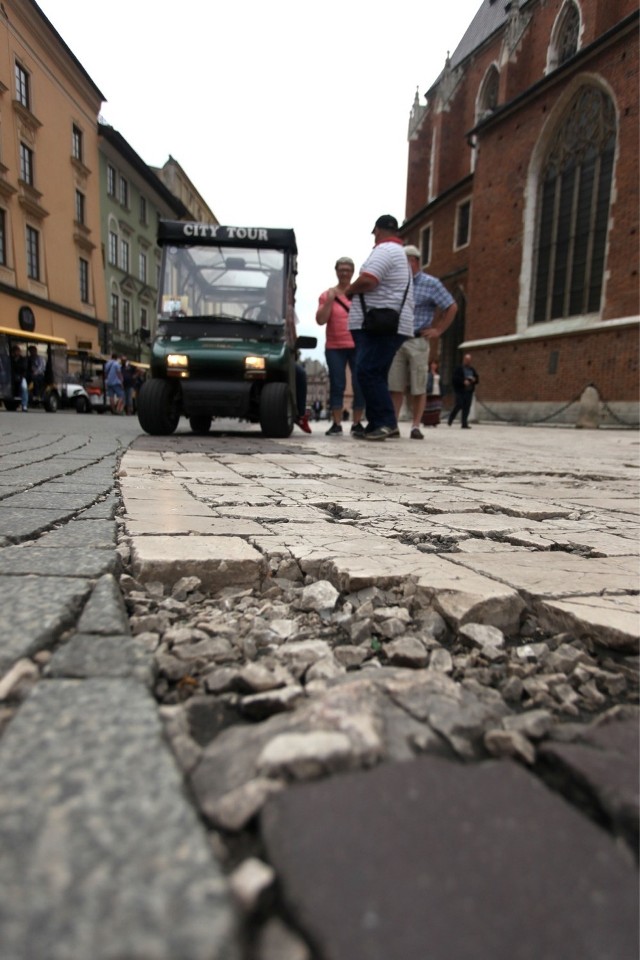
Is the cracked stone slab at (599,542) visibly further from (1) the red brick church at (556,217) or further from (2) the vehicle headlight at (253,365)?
(1) the red brick church at (556,217)

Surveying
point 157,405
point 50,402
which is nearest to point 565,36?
point 50,402

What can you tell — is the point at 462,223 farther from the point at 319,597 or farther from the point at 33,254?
the point at 319,597

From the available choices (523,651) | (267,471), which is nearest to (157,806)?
(523,651)

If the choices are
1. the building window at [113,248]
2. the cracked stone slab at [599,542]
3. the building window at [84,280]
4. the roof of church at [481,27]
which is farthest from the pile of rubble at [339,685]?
the building window at [113,248]

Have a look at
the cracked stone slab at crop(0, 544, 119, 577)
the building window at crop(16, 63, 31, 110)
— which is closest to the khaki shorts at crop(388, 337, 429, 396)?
the cracked stone slab at crop(0, 544, 119, 577)

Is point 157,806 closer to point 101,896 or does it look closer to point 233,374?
point 101,896

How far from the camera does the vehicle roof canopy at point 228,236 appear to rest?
7.28 meters

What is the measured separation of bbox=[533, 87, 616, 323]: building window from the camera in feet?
60.6

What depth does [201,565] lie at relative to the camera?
156 centimetres

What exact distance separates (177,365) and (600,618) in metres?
6.04

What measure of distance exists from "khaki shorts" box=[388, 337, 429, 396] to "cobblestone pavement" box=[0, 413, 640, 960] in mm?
5829

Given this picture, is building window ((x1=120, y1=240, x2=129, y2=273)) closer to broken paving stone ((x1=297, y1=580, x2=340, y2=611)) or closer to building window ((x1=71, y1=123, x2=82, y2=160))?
building window ((x1=71, y1=123, x2=82, y2=160))

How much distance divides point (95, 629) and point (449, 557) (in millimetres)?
1047

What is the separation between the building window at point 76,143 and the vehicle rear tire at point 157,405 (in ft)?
83.2
